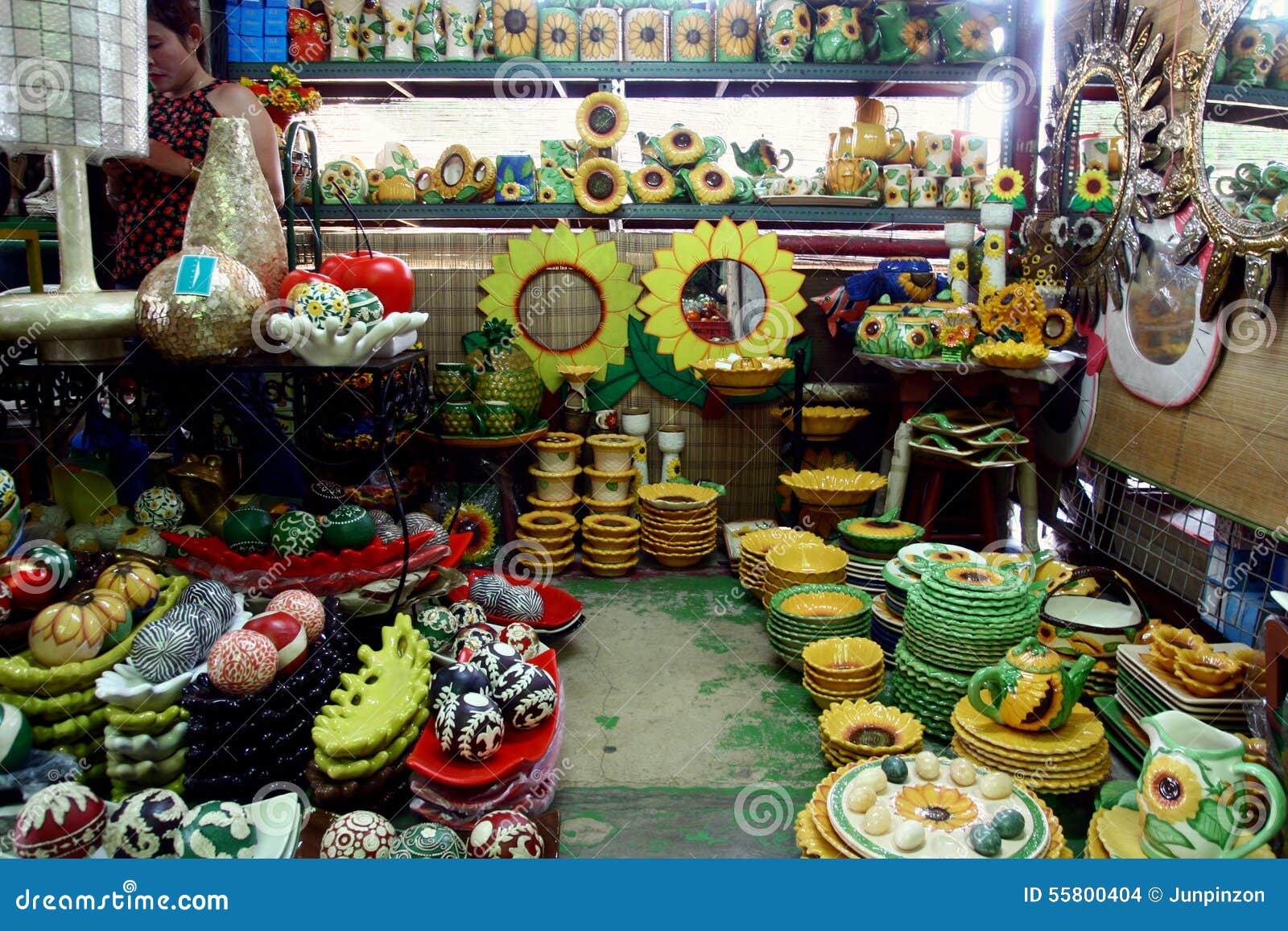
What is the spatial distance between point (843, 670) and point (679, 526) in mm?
1598

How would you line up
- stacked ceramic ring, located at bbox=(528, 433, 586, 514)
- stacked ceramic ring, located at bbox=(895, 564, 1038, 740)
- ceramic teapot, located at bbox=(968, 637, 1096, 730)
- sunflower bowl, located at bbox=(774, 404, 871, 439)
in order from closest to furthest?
ceramic teapot, located at bbox=(968, 637, 1096, 730), stacked ceramic ring, located at bbox=(895, 564, 1038, 740), stacked ceramic ring, located at bbox=(528, 433, 586, 514), sunflower bowl, located at bbox=(774, 404, 871, 439)

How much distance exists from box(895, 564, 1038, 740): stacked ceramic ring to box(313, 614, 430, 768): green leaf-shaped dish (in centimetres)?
147

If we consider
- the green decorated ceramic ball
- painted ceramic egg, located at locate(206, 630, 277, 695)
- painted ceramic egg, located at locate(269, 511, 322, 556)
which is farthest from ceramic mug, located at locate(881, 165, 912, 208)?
painted ceramic egg, located at locate(206, 630, 277, 695)

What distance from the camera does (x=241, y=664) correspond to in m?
2.41

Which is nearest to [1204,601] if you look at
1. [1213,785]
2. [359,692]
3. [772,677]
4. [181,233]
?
[772,677]

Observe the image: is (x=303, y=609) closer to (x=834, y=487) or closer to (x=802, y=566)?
(x=802, y=566)

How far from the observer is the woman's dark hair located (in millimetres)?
3311

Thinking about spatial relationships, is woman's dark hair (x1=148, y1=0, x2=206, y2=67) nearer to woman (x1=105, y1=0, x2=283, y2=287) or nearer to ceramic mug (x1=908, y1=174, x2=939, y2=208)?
woman (x1=105, y1=0, x2=283, y2=287)

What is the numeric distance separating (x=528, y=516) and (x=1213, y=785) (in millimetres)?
3171

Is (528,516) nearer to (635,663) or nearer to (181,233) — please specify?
(635,663)

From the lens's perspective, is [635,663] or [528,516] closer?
[635,663]

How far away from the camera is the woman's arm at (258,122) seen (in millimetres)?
3221

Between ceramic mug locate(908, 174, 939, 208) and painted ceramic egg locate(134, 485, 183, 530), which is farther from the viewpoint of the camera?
ceramic mug locate(908, 174, 939, 208)

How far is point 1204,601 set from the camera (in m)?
3.52
